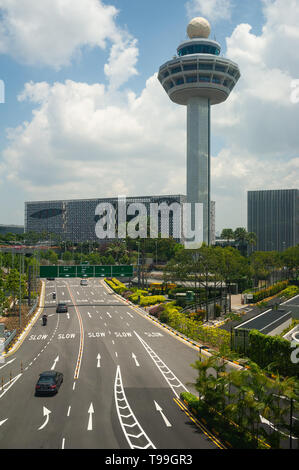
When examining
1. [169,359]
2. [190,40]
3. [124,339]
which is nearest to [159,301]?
[124,339]

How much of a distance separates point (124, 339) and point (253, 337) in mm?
16777

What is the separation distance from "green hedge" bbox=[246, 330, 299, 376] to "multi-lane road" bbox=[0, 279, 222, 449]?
567 cm

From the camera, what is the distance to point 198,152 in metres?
134

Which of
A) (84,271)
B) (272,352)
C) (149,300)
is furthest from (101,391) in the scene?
(84,271)

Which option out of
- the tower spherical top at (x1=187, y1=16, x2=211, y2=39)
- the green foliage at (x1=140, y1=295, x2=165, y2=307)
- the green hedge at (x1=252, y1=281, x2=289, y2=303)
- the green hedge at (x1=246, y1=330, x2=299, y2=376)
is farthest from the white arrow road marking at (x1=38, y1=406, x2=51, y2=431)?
the tower spherical top at (x1=187, y1=16, x2=211, y2=39)

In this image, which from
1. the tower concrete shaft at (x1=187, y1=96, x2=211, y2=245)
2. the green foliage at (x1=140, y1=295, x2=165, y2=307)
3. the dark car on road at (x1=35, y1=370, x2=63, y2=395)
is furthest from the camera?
the tower concrete shaft at (x1=187, y1=96, x2=211, y2=245)

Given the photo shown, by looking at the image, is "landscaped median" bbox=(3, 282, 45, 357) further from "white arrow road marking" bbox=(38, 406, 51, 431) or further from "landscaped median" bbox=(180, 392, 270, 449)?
"landscaped median" bbox=(180, 392, 270, 449)

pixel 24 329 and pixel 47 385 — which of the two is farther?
pixel 24 329

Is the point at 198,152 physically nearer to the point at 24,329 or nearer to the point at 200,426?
the point at 24,329

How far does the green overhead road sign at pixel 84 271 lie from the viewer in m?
74.1

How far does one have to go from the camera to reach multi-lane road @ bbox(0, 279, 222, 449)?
21297 millimetres

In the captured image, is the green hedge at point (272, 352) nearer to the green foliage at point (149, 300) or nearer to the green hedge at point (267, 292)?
the green foliage at point (149, 300)

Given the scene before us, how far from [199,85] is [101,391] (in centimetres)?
12052
